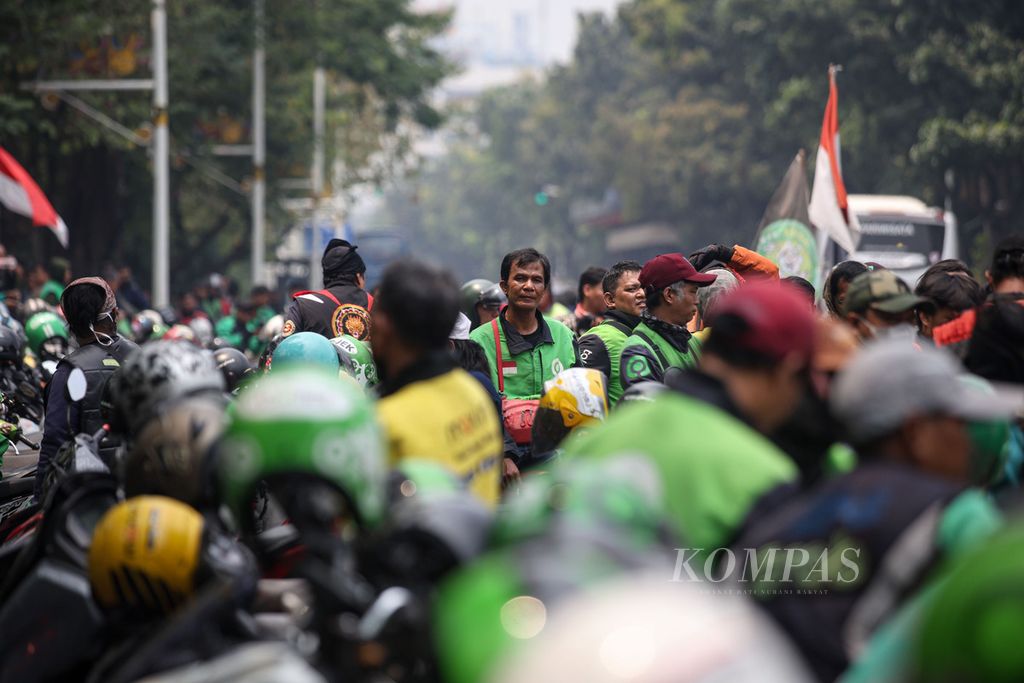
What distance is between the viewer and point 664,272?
712 cm

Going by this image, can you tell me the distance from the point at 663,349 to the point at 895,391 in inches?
139

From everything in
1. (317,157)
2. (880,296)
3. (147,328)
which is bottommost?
(147,328)

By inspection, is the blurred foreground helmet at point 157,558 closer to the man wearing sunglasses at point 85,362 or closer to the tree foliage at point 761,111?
the man wearing sunglasses at point 85,362

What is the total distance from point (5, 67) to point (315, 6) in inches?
456

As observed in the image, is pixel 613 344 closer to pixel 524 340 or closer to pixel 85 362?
pixel 524 340

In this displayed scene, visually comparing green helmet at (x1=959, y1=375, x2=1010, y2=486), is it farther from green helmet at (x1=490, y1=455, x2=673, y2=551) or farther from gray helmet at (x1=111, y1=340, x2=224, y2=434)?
gray helmet at (x1=111, y1=340, x2=224, y2=434)

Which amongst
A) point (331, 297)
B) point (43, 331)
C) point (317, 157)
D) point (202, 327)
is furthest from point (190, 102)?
point (331, 297)

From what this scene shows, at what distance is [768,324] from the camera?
3.52 meters

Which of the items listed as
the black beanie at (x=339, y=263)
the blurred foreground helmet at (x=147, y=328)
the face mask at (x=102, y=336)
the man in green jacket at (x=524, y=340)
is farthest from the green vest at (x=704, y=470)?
the blurred foreground helmet at (x=147, y=328)

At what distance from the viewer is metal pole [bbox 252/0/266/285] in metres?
31.2

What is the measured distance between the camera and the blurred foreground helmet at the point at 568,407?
628cm

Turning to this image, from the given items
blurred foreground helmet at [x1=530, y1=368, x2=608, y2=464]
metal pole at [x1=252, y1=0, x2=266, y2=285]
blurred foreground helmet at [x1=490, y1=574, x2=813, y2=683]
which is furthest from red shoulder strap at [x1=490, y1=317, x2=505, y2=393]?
metal pole at [x1=252, y1=0, x2=266, y2=285]

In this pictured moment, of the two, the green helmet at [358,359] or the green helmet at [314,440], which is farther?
the green helmet at [358,359]

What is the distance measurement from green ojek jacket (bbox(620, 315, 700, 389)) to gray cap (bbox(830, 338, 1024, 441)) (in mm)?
3119
